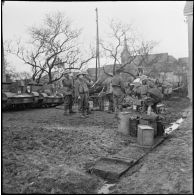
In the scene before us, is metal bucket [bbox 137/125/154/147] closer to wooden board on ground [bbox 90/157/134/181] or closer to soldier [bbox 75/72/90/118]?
wooden board on ground [bbox 90/157/134/181]

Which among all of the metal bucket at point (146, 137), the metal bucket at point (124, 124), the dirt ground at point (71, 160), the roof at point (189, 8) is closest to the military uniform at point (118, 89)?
the metal bucket at point (124, 124)

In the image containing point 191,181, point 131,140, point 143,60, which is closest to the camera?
point 191,181

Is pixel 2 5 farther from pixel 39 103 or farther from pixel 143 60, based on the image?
pixel 143 60

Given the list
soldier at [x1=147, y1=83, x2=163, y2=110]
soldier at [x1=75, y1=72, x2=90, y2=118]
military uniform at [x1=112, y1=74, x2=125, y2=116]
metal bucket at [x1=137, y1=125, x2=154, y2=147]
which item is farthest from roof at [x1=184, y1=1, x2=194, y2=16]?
soldier at [x1=75, y1=72, x2=90, y2=118]

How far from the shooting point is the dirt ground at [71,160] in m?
3.10

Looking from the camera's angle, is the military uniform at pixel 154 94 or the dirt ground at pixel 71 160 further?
the military uniform at pixel 154 94

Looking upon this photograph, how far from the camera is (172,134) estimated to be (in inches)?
234

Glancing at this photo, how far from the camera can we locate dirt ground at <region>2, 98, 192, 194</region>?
A: 310 cm

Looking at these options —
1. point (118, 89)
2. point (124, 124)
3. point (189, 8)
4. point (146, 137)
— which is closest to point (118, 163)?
point (146, 137)

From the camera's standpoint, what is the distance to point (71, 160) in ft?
13.1

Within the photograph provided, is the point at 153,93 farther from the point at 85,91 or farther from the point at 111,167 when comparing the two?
the point at 111,167

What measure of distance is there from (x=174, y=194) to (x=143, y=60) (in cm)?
1020

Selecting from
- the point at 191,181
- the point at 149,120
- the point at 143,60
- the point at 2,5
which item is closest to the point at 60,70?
the point at 2,5

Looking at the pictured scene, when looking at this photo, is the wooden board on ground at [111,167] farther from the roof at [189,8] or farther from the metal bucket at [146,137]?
the roof at [189,8]
